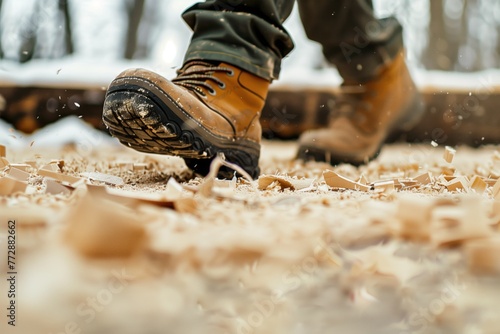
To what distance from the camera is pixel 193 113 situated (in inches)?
46.8

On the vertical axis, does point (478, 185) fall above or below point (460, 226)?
below

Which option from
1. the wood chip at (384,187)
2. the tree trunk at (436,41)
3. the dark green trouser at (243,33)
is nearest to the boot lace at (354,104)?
the dark green trouser at (243,33)

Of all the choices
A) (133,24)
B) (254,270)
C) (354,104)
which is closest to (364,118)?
(354,104)

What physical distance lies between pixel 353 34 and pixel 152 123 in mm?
1153

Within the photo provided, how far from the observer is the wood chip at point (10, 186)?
90cm

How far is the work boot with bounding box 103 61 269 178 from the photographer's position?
3.69 ft

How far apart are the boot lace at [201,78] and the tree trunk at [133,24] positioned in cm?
735

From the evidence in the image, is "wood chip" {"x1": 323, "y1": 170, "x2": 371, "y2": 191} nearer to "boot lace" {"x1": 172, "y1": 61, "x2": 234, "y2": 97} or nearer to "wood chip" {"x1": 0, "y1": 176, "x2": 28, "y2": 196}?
"boot lace" {"x1": 172, "y1": 61, "x2": 234, "y2": 97}

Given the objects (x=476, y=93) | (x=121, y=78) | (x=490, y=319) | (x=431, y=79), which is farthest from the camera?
(x=431, y=79)

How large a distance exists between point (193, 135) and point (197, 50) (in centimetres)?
28

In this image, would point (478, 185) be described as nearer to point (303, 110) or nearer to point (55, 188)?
point (55, 188)

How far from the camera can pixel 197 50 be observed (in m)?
1.37

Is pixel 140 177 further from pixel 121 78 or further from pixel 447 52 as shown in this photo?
pixel 447 52

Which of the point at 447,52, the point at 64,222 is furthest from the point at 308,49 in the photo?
the point at 64,222
